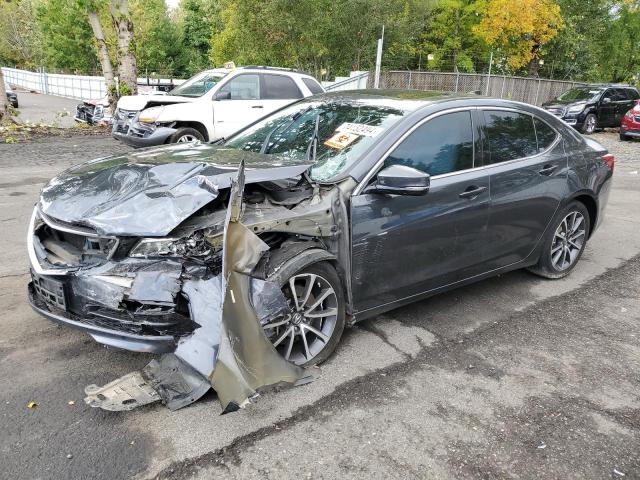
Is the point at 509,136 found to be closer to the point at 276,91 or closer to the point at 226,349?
the point at 226,349

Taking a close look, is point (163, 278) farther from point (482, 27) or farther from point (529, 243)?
point (482, 27)

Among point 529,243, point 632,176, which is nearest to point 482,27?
point 632,176

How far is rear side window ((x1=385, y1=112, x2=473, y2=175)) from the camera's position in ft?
12.4

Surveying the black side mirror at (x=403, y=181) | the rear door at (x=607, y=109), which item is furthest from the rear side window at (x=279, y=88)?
the rear door at (x=607, y=109)

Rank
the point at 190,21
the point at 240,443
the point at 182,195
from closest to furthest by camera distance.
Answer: the point at 240,443
the point at 182,195
the point at 190,21

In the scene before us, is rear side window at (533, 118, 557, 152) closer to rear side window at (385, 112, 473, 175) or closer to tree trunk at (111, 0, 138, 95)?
rear side window at (385, 112, 473, 175)

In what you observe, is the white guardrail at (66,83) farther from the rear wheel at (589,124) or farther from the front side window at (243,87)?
the rear wheel at (589,124)

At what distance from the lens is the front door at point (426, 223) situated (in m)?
3.54

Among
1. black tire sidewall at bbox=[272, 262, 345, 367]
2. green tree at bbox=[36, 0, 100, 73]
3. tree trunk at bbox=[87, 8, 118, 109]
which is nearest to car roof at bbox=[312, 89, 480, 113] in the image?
black tire sidewall at bbox=[272, 262, 345, 367]

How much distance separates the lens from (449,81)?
2745 cm

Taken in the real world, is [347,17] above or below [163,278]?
above

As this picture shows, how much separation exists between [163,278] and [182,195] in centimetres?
54

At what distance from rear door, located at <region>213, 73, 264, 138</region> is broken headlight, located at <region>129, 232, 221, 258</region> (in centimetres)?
775

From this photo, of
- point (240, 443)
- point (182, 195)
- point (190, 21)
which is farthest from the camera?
point (190, 21)
